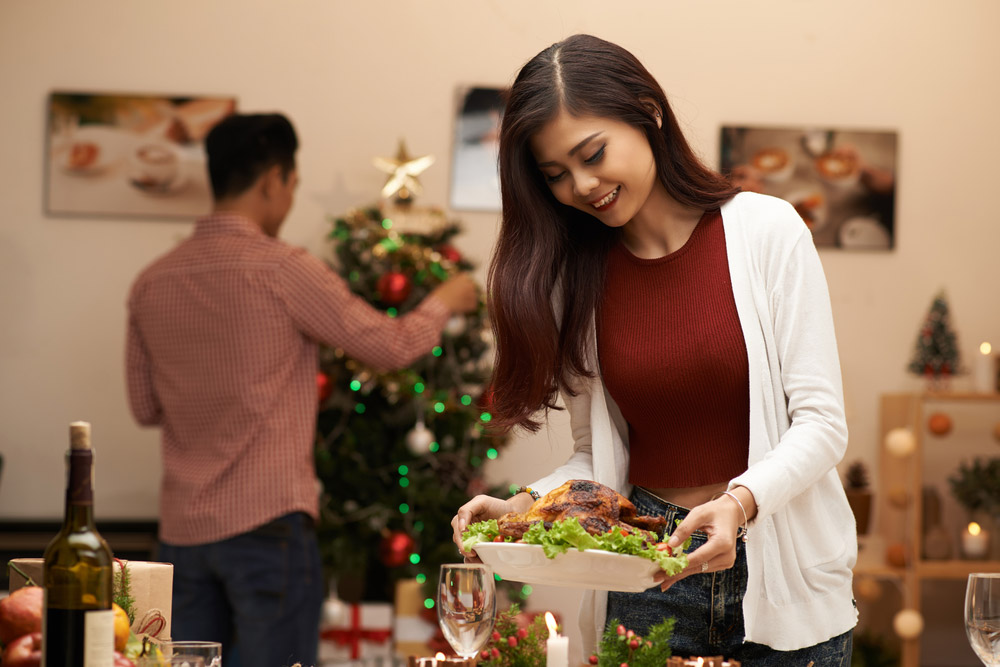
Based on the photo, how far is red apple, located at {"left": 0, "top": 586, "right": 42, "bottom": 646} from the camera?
99cm

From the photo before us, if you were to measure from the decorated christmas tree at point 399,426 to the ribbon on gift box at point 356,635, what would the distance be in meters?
0.10

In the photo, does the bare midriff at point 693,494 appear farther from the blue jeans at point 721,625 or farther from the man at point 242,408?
the man at point 242,408

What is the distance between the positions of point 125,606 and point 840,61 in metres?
3.86

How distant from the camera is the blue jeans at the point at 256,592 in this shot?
2.61 metres

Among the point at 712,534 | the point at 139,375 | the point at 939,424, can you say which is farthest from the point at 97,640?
the point at 939,424

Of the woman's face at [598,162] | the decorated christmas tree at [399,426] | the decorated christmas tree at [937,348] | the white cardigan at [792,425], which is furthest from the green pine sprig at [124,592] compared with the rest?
the decorated christmas tree at [937,348]

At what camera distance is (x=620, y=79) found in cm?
159

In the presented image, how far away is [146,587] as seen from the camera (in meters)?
→ 1.24

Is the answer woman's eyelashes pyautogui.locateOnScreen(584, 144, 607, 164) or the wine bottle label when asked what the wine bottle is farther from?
woman's eyelashes pyautogui.locateOnScreen(584, 144, 607, 164)

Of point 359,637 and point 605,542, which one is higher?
point 605,542

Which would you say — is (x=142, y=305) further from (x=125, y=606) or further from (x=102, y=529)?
(x=125, y=606)

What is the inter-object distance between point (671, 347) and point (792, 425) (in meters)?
0.23

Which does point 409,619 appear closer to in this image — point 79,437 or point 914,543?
point 914,543

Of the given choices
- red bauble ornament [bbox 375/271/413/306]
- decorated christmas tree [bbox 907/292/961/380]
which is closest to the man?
red bauble ornament [bbox 375/271/413/306]
